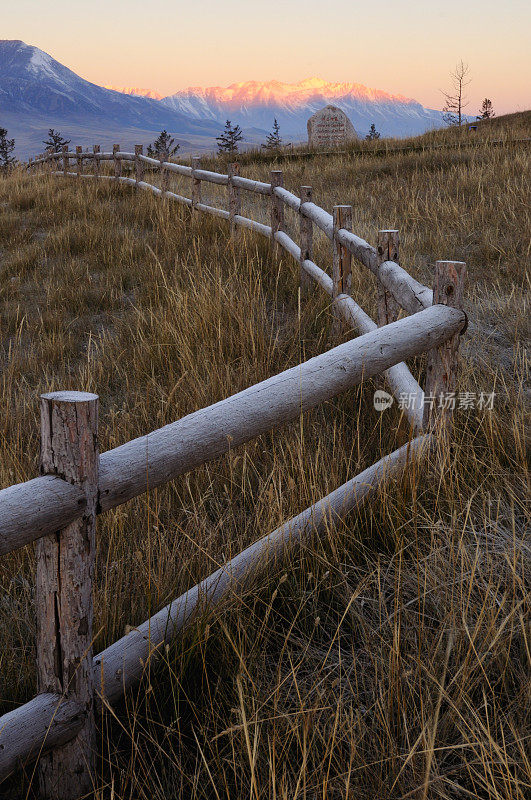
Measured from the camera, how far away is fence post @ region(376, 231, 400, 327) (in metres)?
3.39

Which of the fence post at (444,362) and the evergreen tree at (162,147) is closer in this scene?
the fence post at (444,362)

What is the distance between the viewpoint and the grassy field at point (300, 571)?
1.53m

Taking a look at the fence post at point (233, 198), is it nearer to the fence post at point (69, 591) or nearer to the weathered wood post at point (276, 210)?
the weathered wood post at point (276, 210)

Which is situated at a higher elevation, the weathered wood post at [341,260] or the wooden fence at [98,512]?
the weathered wood post at [341,260]

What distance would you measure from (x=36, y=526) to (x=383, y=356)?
1.46 m

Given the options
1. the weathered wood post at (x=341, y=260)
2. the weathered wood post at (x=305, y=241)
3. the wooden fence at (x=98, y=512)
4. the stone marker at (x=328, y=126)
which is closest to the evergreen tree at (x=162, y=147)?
the stone marker at (x=328, y=126)

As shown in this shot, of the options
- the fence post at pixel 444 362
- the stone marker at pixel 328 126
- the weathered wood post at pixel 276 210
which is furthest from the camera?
the stone marker at pixel 328 126

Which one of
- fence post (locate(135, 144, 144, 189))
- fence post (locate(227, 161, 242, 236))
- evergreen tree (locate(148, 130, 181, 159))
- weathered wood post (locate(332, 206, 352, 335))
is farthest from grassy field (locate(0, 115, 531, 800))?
evergreen tree (locate(148, 130, 181, 159))

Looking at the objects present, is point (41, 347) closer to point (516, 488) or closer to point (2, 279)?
point (2, 279)

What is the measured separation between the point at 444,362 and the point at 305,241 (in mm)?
3042

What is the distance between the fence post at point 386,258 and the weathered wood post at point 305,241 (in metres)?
1.83

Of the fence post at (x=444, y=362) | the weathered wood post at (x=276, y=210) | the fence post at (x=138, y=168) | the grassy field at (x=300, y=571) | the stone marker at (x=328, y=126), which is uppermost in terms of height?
the stone marker at (x=328, y=126)

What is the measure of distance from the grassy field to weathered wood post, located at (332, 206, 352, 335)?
0.58ft

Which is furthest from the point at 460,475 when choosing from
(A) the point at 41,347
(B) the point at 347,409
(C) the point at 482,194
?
(C) the point at 482,194
